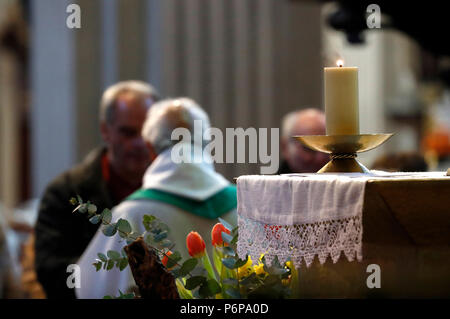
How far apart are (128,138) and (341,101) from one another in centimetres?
245

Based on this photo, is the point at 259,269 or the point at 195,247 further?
the point at 195,247

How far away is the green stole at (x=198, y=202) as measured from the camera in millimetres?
3033

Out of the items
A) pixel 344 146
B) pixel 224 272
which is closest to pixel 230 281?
pixel 224 272

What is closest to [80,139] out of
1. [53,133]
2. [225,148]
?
[53,133]

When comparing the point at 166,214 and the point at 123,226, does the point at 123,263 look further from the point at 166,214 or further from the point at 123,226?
the point at 166,214

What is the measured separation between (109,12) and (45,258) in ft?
11.2

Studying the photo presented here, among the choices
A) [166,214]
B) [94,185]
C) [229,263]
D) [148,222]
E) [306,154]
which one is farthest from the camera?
[306,154]

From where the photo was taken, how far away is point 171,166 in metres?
3.09

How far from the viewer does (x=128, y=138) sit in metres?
3.95

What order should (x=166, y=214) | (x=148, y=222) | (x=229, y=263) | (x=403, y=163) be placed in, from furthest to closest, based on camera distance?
1. (x=403, y=163)
2. (x=166, y=214)
3. (x=148, y=222)
4. (x=229, y=263)

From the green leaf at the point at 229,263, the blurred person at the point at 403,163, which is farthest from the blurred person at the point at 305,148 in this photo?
the green leaf at the point at 229,263

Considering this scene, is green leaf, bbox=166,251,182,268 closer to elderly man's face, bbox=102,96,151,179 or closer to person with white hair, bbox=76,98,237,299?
person with white hair, bbox=76,98,237,299

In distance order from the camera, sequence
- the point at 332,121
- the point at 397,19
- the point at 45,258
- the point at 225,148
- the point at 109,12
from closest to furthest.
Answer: the point at 332,121
the point at 45,258
the point at 397,19
the point at 225,148
the point at 109,12
